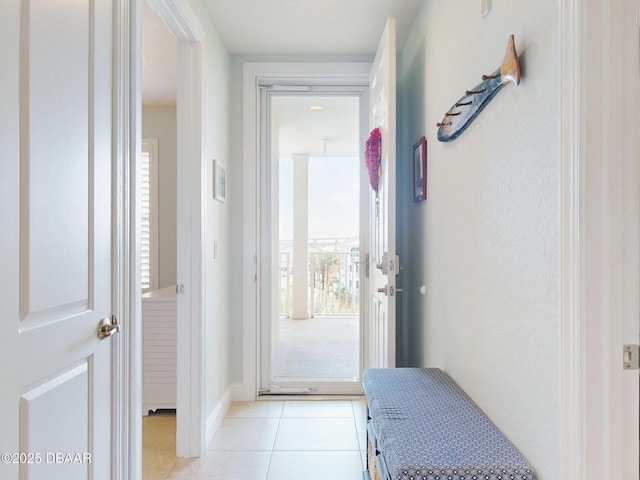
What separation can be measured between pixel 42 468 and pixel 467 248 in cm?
145

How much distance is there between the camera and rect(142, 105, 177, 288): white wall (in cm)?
395

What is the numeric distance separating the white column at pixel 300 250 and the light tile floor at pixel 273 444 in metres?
3.07

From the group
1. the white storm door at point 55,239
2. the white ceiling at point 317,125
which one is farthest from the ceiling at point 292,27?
the white storm door at point 55,239

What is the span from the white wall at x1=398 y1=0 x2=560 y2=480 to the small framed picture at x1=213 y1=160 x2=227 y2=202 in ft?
4.03

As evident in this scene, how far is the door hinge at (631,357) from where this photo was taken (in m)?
0.89

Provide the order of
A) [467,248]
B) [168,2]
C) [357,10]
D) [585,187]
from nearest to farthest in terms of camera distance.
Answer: [585,187] → [467,248] → [168,2] → [357,10]

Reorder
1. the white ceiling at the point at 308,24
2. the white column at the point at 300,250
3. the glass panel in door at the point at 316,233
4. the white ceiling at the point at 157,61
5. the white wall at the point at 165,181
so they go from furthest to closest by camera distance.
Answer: the white column at the point at 300,250 < the glass panel in door at the point at 316,233 < the white wall at the point at 165,181 < the white ceiling at the point at 157,61 < the white ceiling at the point at 308,24

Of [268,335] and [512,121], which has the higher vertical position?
[512,121]

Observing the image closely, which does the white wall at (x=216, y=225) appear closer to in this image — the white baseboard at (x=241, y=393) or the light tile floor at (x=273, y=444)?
the white baseboard at (x=241, y=393)

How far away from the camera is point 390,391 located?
5.19 feet

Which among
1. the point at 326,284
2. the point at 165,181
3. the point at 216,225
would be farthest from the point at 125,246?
the point at 326,284

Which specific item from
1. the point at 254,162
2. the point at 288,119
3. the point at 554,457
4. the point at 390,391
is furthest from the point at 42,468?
the point at 288,119

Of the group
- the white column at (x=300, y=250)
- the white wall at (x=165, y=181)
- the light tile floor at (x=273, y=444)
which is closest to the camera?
the light tile floor at (x=273, y=444)

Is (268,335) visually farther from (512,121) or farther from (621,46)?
(621,46)
